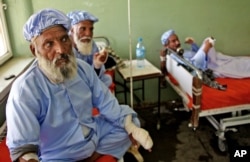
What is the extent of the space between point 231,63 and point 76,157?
196 cm

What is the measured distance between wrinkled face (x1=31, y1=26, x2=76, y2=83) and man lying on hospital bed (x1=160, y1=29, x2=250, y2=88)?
1.49 metres

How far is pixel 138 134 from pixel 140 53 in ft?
4.41

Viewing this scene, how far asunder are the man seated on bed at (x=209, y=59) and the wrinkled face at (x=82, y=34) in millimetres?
962

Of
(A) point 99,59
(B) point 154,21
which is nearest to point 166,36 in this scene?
(B) point 154,21

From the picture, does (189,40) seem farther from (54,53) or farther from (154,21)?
(54,53)

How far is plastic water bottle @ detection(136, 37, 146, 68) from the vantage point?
2.52 metres

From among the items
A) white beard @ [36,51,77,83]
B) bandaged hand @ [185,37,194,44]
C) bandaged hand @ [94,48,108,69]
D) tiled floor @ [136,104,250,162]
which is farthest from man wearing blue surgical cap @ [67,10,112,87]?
bandaged hand @ [185,37,194,44]

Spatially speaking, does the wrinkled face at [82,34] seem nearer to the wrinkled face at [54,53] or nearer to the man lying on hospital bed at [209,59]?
the wrinkled face at [54,53]

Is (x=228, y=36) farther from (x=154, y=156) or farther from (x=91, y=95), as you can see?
(x=91, y=95)

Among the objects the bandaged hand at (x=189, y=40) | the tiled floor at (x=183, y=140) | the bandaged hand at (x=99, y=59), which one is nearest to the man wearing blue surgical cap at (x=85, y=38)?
the bandaged hand at (x=99, y=59)

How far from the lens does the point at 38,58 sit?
3.96 ft

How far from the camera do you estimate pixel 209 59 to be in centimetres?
254

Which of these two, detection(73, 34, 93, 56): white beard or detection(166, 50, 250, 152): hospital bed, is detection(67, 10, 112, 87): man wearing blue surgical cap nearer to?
detection(73, 34, 93, 56): white beard

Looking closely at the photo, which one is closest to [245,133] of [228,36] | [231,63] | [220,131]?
[220,131]
